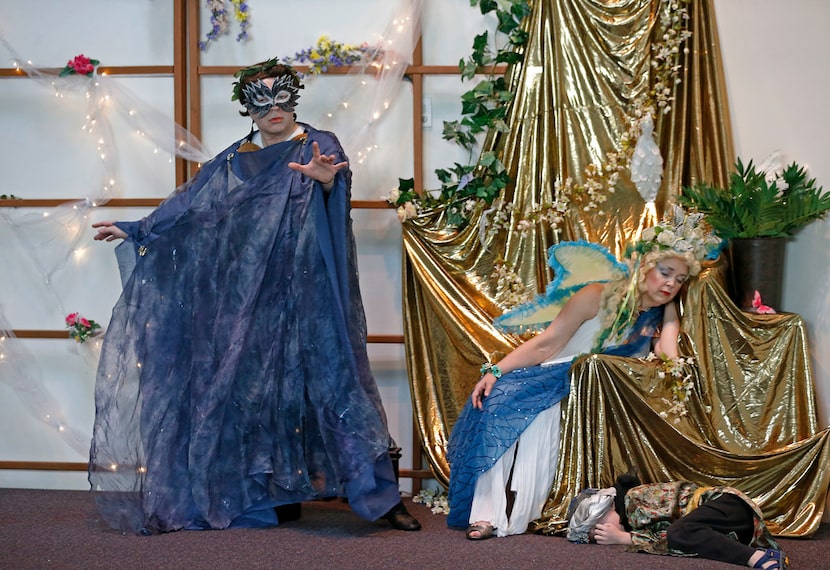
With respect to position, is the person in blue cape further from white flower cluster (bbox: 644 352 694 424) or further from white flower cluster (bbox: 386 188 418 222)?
white flower cluster (bbox: 644 352 694 424)

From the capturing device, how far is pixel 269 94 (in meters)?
3.48

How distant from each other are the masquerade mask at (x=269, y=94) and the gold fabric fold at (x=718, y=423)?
1.44 m

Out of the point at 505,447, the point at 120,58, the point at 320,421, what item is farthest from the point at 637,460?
the point at 120,58

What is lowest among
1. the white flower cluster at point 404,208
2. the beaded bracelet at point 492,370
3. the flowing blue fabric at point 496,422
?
the flowing blue fabric at point 496,422

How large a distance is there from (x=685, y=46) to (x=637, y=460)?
168cm

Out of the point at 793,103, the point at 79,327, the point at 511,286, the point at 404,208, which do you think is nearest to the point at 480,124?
the point at 404,208

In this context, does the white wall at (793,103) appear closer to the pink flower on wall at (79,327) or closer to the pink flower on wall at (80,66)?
the pink flower on wall at (80,66)

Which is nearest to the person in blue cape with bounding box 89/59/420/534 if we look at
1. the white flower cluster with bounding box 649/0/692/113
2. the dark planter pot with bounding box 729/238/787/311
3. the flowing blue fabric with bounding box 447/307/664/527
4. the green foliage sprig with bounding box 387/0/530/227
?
the flowing blue fabric with bounding box 447/307/664/527

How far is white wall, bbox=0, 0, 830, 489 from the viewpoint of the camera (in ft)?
13.2

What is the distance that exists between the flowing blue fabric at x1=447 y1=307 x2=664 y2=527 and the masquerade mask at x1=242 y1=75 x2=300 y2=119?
1.30 m

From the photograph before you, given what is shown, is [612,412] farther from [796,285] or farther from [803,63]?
[803,63]

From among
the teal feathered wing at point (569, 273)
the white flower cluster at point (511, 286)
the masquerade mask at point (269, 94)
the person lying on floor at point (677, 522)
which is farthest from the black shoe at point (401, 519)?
the masquerade mask at point (269, 94)

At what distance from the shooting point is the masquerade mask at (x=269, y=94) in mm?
3471

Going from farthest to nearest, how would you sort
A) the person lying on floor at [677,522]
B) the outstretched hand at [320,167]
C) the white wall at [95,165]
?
the white wall at [95,165] < the outstretched hand at [320,167] < the person lying on floor at [677,522]
